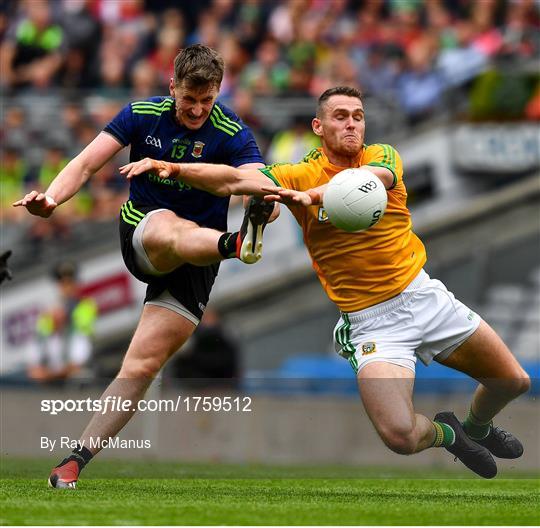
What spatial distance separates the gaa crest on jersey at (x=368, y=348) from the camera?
923cm

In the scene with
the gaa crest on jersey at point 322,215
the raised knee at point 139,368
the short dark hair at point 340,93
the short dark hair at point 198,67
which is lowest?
the raised knee at point 139,368

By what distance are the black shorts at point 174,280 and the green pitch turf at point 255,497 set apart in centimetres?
117

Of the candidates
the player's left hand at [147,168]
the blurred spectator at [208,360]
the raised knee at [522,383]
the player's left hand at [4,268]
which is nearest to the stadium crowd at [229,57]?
the blurred spectator at [208,360]

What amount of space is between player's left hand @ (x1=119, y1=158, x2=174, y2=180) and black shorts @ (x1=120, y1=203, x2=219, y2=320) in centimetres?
92

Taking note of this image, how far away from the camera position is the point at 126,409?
935 centimetres

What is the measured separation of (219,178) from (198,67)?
670mm

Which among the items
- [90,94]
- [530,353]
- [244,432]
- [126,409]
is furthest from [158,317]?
[90,94]

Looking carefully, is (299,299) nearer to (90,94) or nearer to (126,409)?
(90,94)

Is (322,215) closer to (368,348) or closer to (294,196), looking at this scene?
(294,196)

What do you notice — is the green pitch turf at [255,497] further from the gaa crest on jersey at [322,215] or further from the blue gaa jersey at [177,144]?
the blue gaa jersey at [177,144]

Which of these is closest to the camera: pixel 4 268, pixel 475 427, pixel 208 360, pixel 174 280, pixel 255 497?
pixel 255 497

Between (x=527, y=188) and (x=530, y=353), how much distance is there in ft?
7.14

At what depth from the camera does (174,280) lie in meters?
9.56
